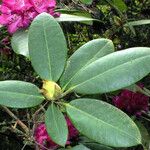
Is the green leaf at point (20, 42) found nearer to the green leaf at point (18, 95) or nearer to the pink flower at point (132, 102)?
the green leaf at point (18, 95)

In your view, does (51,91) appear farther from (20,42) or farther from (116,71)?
(20,42)

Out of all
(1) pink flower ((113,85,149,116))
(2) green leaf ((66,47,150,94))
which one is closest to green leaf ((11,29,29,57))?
(2) green leaf ((66,47,150,94))

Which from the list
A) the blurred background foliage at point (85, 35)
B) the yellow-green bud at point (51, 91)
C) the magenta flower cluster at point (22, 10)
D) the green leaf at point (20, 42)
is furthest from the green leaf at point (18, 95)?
the blurred background foliage at point (85, 35)

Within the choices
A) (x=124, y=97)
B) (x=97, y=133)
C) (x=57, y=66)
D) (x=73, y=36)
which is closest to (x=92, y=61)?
(x=57, y=66)

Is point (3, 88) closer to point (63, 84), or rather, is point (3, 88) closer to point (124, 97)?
point (63, 84)

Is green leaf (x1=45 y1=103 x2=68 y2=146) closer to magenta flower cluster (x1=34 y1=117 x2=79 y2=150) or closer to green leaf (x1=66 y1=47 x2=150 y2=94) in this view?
green leaf (x1=66 y1=47 x2=150 y2=94)

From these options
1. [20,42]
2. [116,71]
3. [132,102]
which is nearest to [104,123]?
[116,71]
